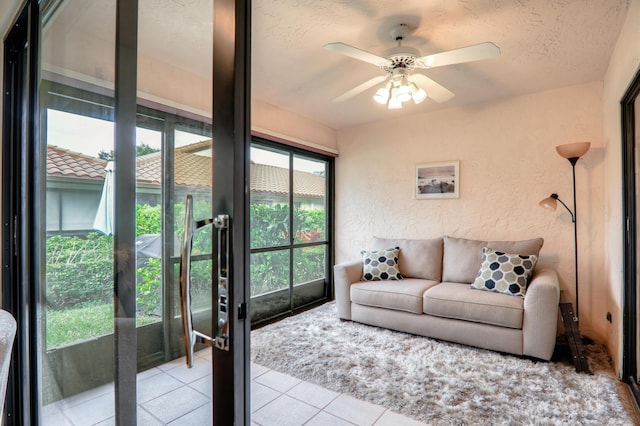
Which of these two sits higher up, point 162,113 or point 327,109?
point 327,109

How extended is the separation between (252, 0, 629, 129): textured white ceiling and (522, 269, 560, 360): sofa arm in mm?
1785

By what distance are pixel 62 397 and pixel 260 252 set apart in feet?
7.38

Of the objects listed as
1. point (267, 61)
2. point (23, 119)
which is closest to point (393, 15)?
point (267, 61)

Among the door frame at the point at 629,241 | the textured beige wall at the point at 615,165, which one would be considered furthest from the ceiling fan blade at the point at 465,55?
the door frame at the point at 629,241

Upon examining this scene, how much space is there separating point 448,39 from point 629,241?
1.81 m

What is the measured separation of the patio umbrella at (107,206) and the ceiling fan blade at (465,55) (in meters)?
1.84

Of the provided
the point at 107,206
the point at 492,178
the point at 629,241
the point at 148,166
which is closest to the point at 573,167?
the point at 492,178

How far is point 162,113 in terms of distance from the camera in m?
0.93

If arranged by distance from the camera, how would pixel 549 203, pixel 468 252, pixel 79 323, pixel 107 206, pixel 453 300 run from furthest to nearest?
pixel 468 252 → pixel 549 203 → pixel 453 300 → pixel 79 323 → pixel 107 206

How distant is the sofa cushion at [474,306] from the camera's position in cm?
262

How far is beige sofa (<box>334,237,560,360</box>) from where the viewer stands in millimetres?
2525

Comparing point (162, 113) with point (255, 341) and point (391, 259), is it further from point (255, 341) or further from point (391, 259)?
point (391, 259)

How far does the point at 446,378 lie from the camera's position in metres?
2.28

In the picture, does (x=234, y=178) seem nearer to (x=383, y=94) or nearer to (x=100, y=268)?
(x=100, y=268)
